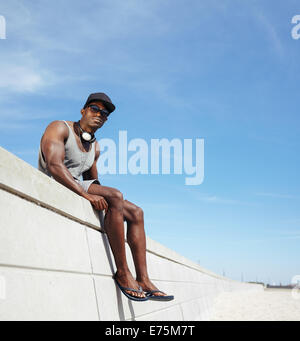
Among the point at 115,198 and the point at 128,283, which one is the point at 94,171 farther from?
the point at 128,283

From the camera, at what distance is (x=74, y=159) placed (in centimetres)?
529

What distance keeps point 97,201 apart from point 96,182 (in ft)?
1.43

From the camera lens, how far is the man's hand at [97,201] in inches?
193

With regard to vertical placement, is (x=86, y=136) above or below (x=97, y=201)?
above

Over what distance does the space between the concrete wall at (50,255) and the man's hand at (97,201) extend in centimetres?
8

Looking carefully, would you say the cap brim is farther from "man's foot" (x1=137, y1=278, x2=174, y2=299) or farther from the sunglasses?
"man's foot" (x1=137, y1=278, x2=174, y2=299)

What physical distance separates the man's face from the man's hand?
3.17 feet

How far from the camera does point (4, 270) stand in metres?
2.97

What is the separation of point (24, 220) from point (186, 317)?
6.63 meters

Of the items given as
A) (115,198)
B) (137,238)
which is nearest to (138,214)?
(137,238)

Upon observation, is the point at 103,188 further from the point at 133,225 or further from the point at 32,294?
the point at 32,294

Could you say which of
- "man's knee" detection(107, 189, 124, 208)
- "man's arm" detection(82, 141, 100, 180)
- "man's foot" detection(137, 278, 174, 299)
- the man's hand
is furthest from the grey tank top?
"man's foot" detection(137, 278, 174, 299)

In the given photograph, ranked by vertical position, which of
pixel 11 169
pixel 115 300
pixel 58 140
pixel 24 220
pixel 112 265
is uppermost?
pixel 58 140
